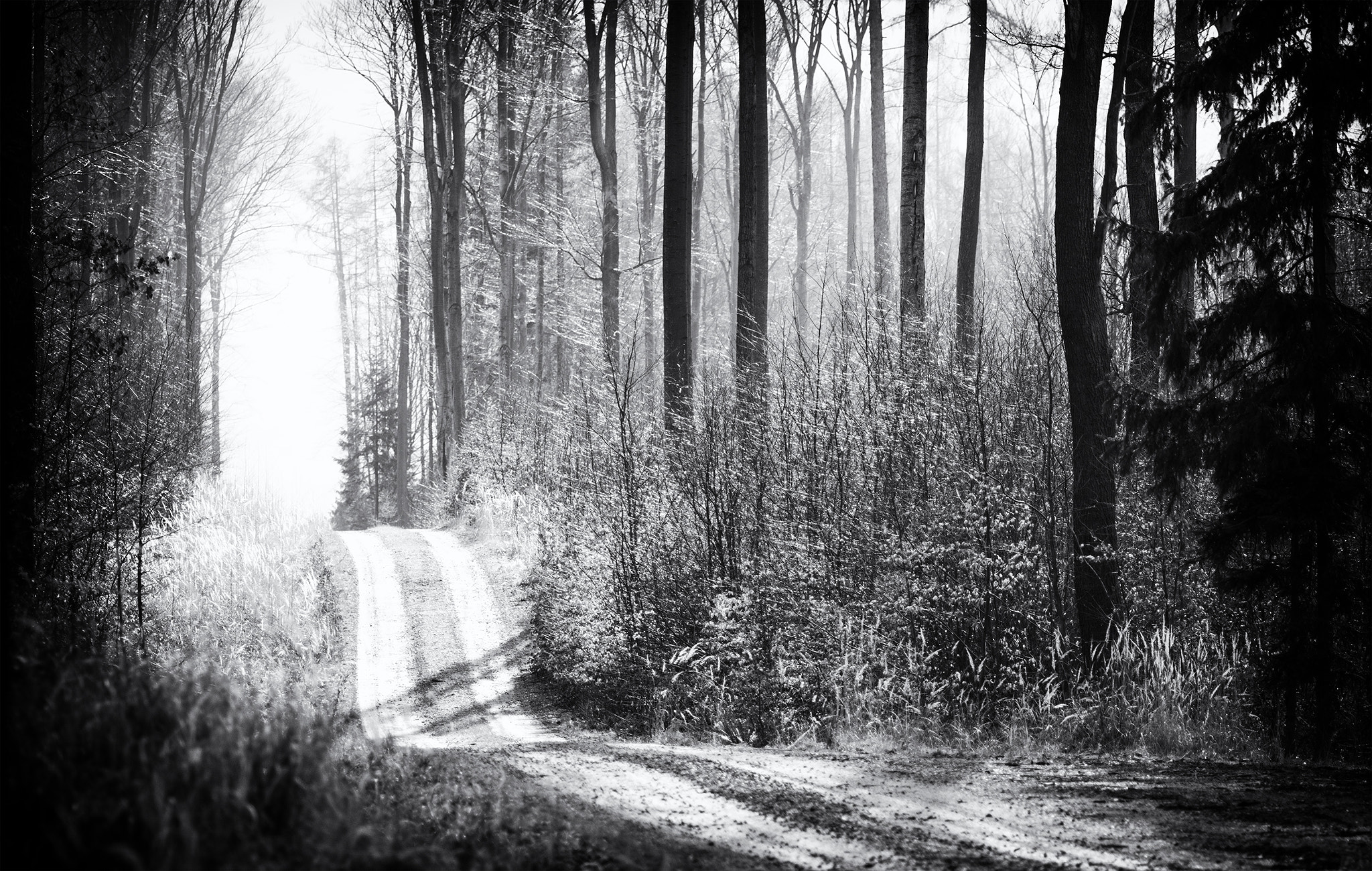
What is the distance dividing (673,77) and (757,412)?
5563 millimetres

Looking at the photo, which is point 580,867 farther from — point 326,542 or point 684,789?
point 326,542

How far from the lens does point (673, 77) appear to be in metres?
12.9

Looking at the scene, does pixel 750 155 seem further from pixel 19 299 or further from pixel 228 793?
pixel 228 793

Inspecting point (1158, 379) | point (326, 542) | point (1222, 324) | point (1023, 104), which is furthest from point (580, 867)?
point (1023, 104)

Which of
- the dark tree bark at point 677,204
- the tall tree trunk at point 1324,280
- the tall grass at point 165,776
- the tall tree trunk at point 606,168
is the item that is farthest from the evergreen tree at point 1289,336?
the tall tree trunk at point 606,168

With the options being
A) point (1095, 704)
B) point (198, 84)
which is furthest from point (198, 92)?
point (1095, 704)

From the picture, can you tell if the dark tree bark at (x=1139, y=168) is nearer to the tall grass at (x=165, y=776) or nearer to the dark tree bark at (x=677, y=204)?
the dark tree bark at (x=677, y=204)

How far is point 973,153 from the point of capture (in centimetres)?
1415

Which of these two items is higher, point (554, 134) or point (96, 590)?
point (554, 134)

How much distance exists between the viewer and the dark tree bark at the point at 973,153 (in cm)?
1332

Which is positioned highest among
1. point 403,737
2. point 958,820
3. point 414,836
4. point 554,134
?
point 554,134

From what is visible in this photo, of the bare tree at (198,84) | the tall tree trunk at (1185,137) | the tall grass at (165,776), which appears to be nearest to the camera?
the tall grass at (165,776)

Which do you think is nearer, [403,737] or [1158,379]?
[403,737]

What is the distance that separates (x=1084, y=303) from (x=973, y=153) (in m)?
6.79
